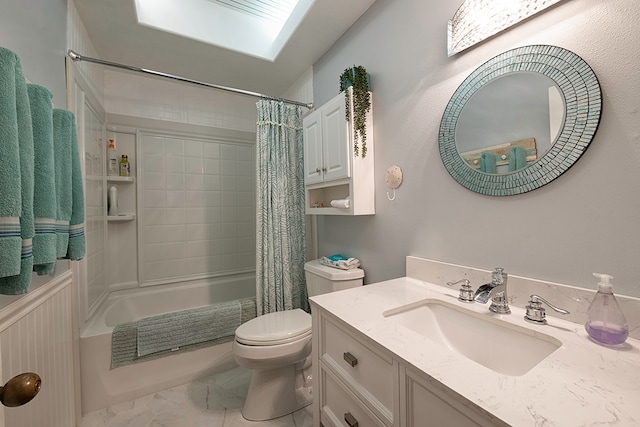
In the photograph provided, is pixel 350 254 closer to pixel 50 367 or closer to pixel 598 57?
pixel 598 57

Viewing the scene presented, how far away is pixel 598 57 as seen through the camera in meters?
0.78

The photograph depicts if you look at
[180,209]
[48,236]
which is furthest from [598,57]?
[180,209]

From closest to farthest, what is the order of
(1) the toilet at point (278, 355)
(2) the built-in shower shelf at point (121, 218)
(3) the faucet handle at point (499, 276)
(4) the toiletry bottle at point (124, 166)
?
(3) the faucet handle at point (499, 276) < (1) the toilet at point (278, 355) < (2) the built-in shower shelf at point (121, 218) < (4) the toiletry bottle at point (124, 166)

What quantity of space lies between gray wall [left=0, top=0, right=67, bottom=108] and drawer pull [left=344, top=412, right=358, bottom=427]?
1.64 metres

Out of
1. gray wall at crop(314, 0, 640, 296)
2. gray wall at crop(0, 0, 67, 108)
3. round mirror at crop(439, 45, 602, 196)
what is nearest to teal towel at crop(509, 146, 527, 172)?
round mirror at crop(439, 45, 602, 196)

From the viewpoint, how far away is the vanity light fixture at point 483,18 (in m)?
0.90

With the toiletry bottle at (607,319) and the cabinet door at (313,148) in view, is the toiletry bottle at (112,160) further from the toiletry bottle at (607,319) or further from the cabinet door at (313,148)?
the toiletry bottle at (607,319)

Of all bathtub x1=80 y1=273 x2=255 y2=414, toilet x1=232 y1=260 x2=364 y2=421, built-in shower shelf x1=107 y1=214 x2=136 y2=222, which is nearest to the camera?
toilet x1=232 y1=260 x2=364 y2=421

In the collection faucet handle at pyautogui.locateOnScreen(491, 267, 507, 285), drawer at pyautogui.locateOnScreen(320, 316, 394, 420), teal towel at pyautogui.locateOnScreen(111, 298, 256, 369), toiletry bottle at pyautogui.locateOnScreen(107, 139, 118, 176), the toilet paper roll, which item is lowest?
teal towel at pyautogui.locateOnScreen(111, 298, 256, 369)

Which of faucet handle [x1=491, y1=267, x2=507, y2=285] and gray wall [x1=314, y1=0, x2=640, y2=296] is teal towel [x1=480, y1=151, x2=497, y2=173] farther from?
faucet handle [x1=491, y1=267, x2=507, y2=285]

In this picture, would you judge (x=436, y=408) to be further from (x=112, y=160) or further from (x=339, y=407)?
(x=112, y=160)

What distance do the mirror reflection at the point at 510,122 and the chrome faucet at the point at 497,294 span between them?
396 millimetres

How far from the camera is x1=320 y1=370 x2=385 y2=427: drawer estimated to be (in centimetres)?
80

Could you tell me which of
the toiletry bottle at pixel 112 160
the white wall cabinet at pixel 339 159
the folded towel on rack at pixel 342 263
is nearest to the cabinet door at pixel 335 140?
the white wall cabinet at pixel 339 159
